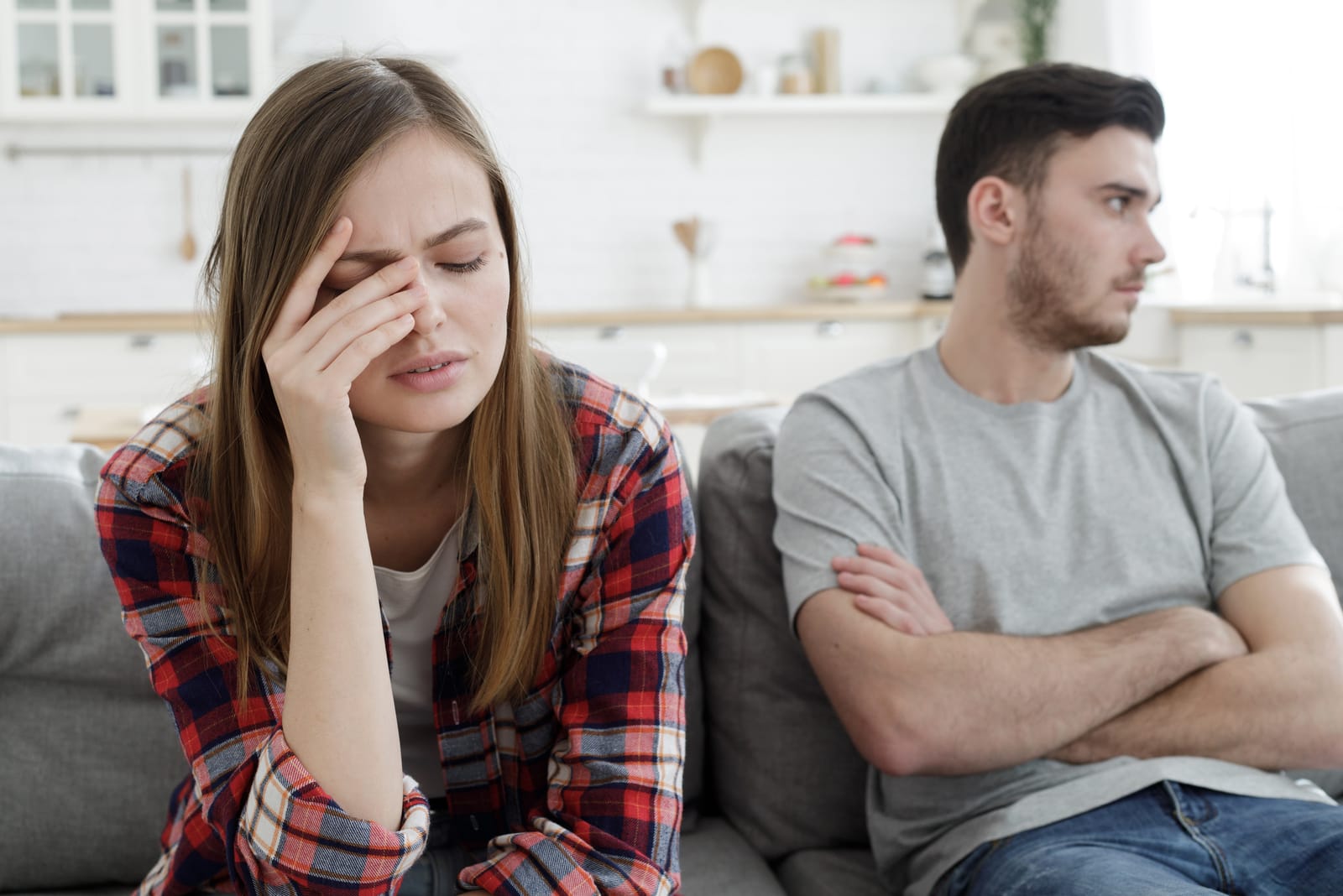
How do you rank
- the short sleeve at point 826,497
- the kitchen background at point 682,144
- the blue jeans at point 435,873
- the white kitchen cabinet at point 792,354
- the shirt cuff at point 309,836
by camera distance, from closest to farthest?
the shirt cuff at point 309,836, the blue jeans at point 435,873, the short sleeve at point 826,497, the kitchen background at point 682,144, the white kitchen cabinet at point 792,354

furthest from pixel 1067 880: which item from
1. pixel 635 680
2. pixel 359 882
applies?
pixel 359 882

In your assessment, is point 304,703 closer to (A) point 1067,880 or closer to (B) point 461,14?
(A) point 1067,880

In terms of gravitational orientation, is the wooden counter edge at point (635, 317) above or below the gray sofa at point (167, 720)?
above

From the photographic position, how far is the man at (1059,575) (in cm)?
133

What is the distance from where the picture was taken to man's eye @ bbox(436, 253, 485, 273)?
1.09 m

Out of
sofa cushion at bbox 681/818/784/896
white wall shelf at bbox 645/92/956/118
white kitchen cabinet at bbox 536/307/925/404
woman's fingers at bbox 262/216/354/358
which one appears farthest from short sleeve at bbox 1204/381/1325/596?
white wall shelf at bbox 645/92/956/118

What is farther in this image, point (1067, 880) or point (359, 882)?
point (1067, 880)

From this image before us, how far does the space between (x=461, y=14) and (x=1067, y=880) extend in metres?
4.72

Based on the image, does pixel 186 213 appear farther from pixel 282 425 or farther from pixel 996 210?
pixel 282 425

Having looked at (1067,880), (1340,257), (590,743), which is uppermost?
(1340,257)

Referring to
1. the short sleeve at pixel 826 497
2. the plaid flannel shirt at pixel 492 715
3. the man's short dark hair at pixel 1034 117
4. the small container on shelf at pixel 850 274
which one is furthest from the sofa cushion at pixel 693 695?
the small container on shelf at pixel 850 274

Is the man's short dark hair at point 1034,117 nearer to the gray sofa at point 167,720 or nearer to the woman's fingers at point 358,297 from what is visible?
the gray sofa at point 167,720

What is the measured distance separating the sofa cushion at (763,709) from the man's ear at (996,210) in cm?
48

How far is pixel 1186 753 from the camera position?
1374mm
